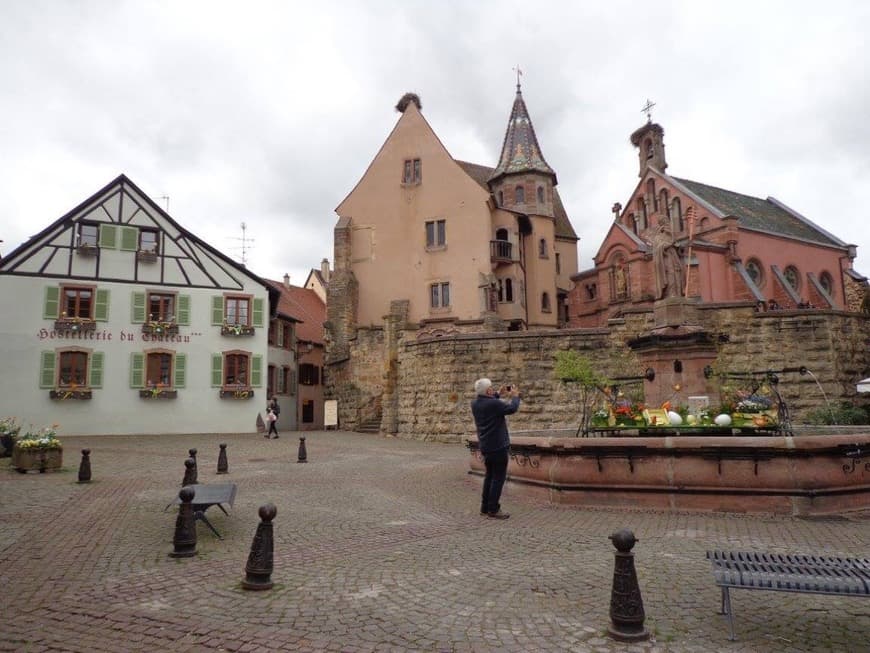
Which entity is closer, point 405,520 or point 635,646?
point 635,646

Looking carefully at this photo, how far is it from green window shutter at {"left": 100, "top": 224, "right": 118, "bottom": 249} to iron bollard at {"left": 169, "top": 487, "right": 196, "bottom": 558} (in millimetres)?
24059

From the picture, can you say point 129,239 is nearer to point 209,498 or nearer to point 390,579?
point 209,498

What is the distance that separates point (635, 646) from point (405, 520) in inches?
177

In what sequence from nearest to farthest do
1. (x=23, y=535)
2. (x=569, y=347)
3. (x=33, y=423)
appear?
Answer: (x=23, y=535) < (x=569, y=347) < (x=33, y=423)

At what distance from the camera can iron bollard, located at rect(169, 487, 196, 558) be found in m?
6.32

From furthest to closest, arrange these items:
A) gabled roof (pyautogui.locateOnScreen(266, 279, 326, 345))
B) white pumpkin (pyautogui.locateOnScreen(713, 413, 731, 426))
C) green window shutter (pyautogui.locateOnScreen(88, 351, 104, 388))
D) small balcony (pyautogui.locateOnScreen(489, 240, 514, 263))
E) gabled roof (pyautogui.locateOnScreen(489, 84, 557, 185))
→ gabled roof (pyautogui.locateOnScreen(266, 279, 326, 345)), gabled roof (pyautogui.locateOnScreen(489, 84, 557, 185)), small balcony (pyautogui.locateOnScreen(489, 240, 514, 263)), green window shutter (pyautogui.locateOnScreen(88, 351, 104, 388)), white pumpkin (pyautogui.locateOnScreen(713, 413, 731, 426))

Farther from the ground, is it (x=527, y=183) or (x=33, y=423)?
(x=527, y=183)

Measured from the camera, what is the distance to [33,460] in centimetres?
1325

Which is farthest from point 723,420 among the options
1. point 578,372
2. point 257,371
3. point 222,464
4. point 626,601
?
point 257,371

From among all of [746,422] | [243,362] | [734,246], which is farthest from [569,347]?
[734,246]

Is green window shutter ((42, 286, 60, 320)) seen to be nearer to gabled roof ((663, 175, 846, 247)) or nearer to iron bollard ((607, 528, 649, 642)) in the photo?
iron bollard ((607, 528, 649, 642))

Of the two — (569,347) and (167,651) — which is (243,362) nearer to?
(569,347)

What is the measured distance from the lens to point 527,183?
38.6 meters

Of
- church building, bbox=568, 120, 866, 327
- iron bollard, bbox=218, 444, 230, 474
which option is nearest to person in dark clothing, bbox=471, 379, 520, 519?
iron bollard, bbox=218, 444, 230, 474
